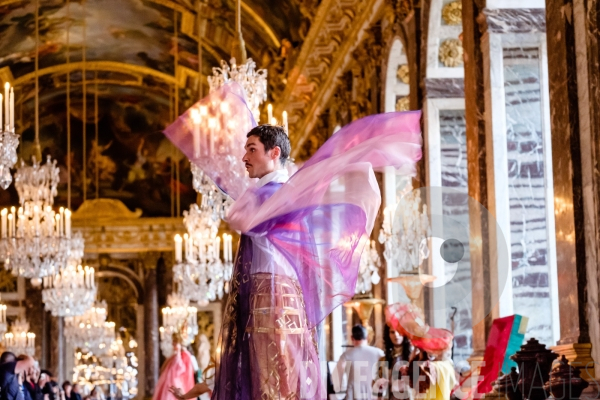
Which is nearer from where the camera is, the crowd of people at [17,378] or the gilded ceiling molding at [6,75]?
the crowd of people at [17,378]

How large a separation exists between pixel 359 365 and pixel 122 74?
20879 mm

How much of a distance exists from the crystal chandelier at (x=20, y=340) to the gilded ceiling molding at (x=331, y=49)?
11.7m

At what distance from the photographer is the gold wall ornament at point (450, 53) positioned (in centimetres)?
1280

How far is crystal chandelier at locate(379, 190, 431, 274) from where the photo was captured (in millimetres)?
12039

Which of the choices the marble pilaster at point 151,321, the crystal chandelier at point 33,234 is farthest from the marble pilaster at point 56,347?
the crystal chandelier at point 33,234

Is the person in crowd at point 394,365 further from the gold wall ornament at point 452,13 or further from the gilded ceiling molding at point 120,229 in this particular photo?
the gilded ceiling molding at point 120,229

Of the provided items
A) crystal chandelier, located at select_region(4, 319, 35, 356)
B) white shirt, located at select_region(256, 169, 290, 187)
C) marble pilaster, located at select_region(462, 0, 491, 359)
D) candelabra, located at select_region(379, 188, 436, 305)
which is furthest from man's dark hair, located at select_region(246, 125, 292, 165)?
crystal chandelier, located at select_region(4, 319, 35, 356)

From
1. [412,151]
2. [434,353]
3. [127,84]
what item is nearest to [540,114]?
[434,353]

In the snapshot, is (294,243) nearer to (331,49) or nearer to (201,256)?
(201,256)

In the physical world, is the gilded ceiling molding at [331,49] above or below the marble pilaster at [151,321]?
above

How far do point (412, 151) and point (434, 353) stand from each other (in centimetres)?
462

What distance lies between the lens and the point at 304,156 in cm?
2386

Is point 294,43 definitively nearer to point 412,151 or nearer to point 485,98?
point 485,98

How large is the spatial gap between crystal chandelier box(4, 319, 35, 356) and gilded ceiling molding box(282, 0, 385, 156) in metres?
11.7
